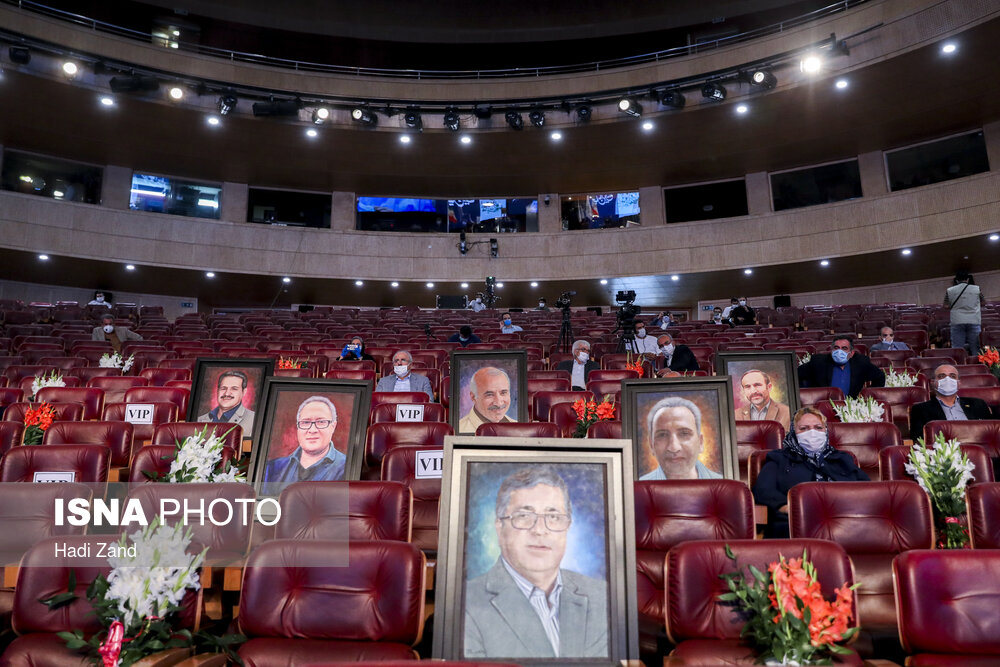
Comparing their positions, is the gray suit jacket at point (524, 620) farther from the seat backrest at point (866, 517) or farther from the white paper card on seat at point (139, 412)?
the white paper card on seat at point (139, 412)

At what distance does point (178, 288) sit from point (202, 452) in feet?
51.9

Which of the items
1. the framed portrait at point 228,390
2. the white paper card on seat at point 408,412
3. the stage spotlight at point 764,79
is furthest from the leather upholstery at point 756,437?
the stage spotlight at point 764,79

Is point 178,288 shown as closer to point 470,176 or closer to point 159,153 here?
point 159,153

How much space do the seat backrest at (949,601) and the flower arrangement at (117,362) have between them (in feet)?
24.2

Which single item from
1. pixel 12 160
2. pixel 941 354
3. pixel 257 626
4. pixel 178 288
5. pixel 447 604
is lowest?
pixel 257 626

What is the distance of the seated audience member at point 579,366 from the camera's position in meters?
6.38

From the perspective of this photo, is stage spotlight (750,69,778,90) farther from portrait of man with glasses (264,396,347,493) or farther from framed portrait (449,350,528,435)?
portrait of man with glasses (264,396,347,493)

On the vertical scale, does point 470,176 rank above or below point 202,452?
above

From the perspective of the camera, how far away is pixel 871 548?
265 cm

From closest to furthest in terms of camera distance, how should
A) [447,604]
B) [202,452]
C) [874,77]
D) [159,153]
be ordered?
[447,604]
[202,452]
[874,77]
[159,153]

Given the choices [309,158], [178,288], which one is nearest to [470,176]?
[309,158]

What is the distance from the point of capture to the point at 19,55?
36.4ft

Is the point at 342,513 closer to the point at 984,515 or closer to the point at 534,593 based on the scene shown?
the point at 534,593

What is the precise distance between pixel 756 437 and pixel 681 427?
0.81 meters
